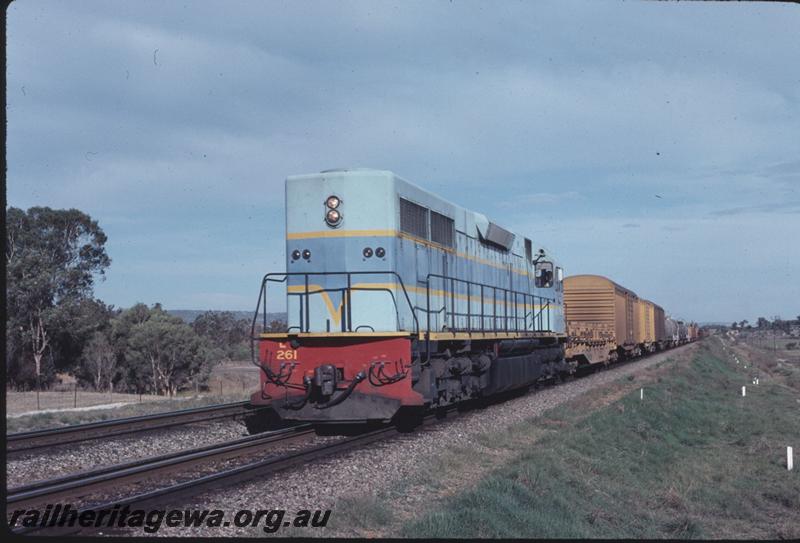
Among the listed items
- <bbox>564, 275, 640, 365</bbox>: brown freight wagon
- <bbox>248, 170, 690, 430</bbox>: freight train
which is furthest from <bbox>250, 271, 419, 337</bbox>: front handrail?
<bbox>564, 275, 640, 365</bbox>: brown freight wagon

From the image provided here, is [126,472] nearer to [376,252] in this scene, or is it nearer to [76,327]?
[376,252]

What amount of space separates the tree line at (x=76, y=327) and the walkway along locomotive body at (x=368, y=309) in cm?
3318

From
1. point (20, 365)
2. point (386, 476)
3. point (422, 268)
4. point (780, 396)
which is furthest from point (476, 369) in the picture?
point (20, 365)

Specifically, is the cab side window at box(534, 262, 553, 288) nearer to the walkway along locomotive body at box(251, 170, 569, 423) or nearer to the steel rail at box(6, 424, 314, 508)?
the walkway along locomotive body at box(251, 170, 569, 423)

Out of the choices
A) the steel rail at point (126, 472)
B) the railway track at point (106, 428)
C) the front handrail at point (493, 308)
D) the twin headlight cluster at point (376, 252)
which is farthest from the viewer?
the front handrail at point (493, 308)

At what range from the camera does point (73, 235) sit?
50.5 metres

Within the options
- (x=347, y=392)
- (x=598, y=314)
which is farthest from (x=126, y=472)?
(x=598, y=314)

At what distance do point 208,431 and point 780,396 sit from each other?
82.9 feet

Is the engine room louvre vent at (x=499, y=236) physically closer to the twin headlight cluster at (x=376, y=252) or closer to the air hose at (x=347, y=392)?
the twin headlight cluster at (x=376, y=252)

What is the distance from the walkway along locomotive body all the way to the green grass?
172 cm

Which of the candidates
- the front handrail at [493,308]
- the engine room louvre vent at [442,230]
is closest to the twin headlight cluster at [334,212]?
the front handrail at [493,308]

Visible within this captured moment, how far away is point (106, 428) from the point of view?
13.1 meters

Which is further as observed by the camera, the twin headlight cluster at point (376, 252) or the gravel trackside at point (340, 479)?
the twin headlight cluster at point (376, 252)

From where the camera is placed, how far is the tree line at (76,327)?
4384cm
